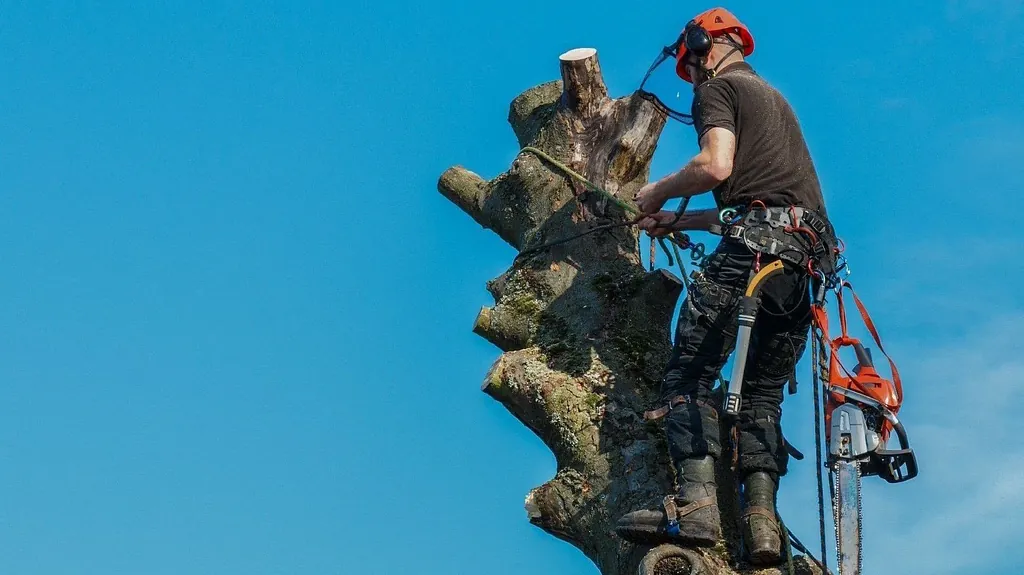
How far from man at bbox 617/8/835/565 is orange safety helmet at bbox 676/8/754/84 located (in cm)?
26

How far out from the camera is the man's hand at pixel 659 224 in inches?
238

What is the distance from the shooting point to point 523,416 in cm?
597

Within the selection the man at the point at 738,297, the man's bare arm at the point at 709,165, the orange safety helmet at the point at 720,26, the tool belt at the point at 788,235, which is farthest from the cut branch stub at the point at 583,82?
the tool belt at the point at 788,235

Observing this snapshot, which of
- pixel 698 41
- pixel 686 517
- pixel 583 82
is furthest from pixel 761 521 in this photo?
pixel 583 82

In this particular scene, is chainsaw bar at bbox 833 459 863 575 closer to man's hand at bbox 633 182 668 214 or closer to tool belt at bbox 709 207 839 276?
tool belt at bbox 709 207 839 276

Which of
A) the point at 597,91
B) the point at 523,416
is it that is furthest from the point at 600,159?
the point at 523,416

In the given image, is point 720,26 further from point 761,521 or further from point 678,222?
point 761,521

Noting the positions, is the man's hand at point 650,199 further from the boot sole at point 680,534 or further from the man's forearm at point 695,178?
the boot sole at point 680,534

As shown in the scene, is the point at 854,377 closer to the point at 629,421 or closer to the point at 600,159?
the point at 629,421

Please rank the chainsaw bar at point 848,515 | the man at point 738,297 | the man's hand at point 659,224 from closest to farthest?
the chainsaw bar at point 848,515, the man at point 738,297, the man's hand at point 659,224

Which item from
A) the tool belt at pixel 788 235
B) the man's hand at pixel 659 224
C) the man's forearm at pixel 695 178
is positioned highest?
the man's hand at pixel 659 224

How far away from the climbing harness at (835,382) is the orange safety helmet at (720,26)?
83 cm

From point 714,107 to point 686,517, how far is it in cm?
164

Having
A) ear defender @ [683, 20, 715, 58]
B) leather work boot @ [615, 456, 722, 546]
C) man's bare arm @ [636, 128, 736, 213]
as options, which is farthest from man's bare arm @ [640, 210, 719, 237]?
leather work boot @ [615, 456, 722, 546]
